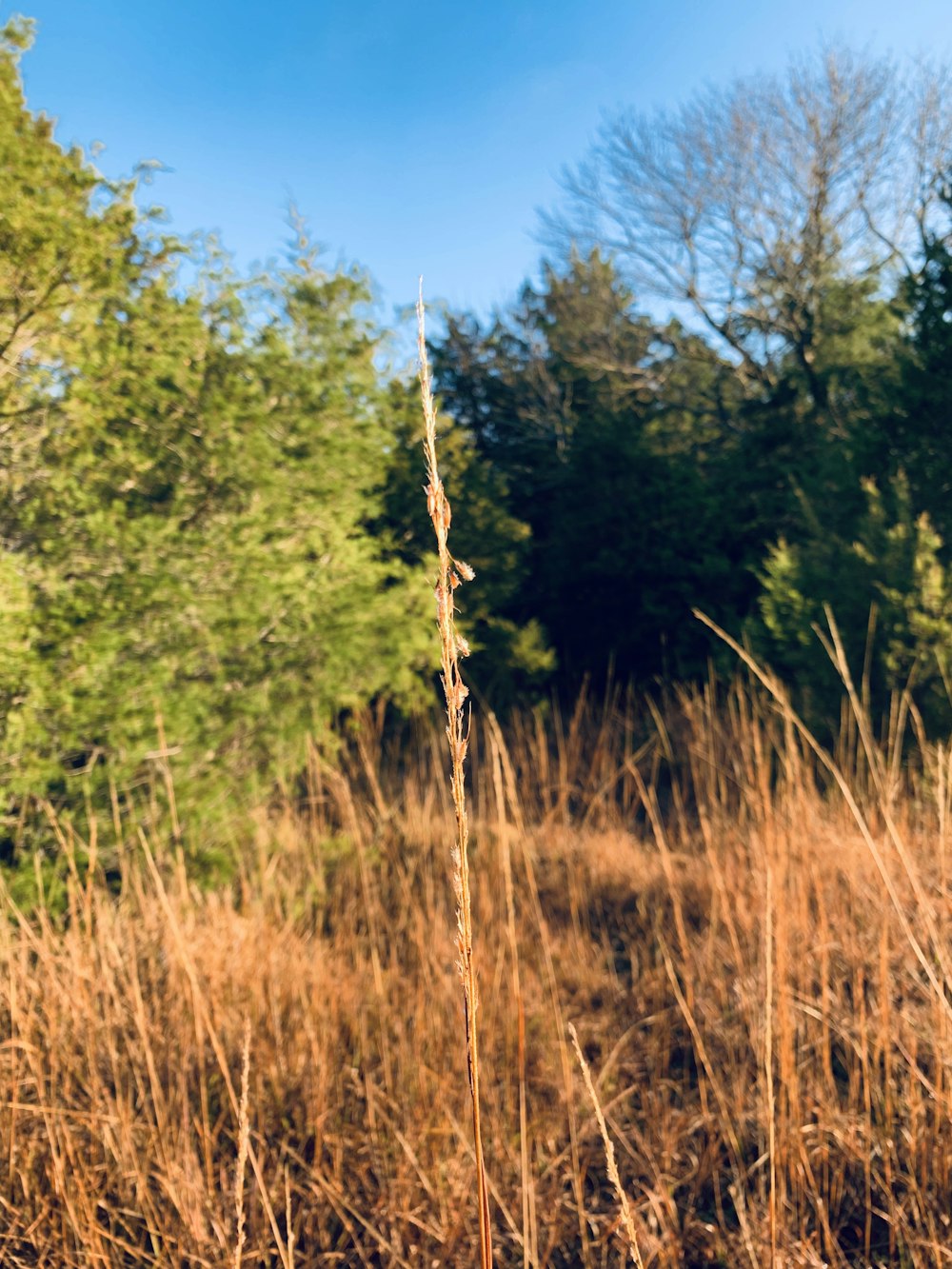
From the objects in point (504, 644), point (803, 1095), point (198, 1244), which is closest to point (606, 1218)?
point (803, 1095)

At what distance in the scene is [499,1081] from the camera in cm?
209

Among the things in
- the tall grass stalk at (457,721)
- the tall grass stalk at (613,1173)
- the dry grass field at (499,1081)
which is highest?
the tall grass stalk at (457,721)

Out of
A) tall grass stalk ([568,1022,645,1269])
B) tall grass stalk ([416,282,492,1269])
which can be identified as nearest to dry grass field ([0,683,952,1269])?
tall grass stalk ([568,1022,645,1269])

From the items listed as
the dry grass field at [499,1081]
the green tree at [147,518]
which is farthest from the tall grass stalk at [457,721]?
the green tree at [147,518]

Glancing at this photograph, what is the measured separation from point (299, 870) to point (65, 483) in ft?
5.66

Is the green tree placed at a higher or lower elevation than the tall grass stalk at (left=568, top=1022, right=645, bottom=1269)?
higher

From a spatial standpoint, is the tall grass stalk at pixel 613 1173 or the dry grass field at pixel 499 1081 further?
the dry grass field at pixel 499 1081

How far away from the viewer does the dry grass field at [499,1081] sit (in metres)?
1.54

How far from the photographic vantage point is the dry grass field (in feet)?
5.04

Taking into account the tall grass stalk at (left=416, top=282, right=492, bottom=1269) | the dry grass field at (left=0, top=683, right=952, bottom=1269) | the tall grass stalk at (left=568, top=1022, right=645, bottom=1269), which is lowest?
the dry grass field at (left=0, top=683, right=952, bottom=1269)

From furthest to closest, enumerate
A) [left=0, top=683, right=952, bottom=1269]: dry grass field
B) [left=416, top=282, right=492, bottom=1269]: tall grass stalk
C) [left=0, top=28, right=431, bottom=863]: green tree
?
[left=0, top=28, right=431, bottom=863]: green tree, [left=0, top=683, right=952, bottom=1269]: dry grass field, [left=416, top=282, right=492, bottom=1269]: tall grass stalk

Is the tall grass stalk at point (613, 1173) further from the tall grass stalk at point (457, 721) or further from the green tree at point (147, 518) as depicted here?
the green tree at point (147, 518)

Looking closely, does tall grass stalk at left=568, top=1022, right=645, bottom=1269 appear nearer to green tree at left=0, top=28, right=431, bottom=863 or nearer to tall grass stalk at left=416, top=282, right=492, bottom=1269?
tall grass stalk at left=416, top=282, right=492, bottom=1269

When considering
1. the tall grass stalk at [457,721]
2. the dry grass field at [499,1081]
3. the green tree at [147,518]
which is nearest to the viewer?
the tall grass stalk at [457,721]
